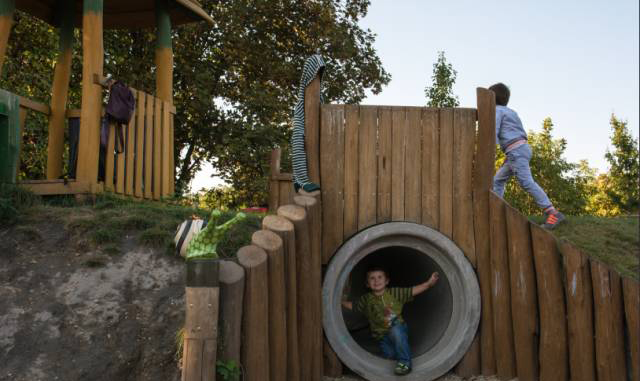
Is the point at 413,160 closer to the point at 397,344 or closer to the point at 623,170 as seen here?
the point at 397,344

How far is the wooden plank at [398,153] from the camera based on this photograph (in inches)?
227

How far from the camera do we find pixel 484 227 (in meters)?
5.70

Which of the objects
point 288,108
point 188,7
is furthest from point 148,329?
point 288,108

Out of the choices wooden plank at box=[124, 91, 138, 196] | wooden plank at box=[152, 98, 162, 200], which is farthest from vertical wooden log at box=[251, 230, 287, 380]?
wooden plank at box=[152, 98, 162, 200]

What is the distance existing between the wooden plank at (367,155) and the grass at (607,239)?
307cm

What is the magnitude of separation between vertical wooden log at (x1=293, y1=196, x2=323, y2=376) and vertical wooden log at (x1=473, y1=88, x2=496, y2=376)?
4.86 feet

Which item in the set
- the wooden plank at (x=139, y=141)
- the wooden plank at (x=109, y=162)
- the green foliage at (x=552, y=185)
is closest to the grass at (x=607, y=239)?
the wooden plank at (x=139, y=141)

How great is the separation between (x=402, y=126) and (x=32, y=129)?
33.5 feet

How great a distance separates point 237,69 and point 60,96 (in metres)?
7.93

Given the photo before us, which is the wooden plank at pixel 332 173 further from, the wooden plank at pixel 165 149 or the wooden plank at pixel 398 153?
the wooden plank at pixel 165 149

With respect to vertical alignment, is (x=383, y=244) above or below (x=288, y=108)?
below

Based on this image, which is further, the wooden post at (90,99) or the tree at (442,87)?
the tree at (442,87)

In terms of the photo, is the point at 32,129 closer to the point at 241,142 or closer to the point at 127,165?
the point at 241,142

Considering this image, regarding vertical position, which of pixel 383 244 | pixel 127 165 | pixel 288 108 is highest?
pixel 288 108
